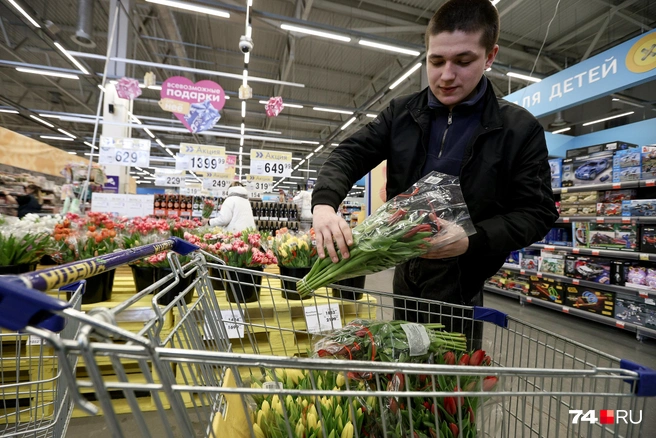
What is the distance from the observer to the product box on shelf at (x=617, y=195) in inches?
163

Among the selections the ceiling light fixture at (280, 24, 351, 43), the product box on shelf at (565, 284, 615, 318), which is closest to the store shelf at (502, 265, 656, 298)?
the product box on shelf at (565, 284, 615, 318)

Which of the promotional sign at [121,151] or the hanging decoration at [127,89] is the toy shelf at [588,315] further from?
the hanging decoration at [127,89]

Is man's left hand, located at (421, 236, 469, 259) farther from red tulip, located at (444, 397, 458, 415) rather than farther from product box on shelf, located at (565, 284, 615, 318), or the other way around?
product box on shelf, located at (565, 284, 615, 318)

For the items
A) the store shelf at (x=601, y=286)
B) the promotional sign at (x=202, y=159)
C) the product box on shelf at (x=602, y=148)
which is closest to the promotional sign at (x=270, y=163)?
the promotional sign at (x=202, y=159)

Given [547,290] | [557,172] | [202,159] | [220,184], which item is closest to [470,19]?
[557,172]

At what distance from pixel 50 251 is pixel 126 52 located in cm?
627

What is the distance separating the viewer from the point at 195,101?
529cm

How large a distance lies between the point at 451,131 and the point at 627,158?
4.32 metres

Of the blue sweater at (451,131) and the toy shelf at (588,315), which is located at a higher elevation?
the blue sweater at (451,131)

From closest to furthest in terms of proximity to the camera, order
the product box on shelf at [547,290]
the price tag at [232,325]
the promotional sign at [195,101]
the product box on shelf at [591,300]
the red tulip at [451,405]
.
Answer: the red tulip at [451,405]
the price tag at [232,325]
the product box on shelf at [591,300]
the product box on shelf at [547,290]
the promotional sign at [195,101]

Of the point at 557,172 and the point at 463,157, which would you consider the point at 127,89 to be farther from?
the point at 557,172

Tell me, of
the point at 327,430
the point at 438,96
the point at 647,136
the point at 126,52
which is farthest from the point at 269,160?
the point at 647,136

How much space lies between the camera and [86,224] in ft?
7.70

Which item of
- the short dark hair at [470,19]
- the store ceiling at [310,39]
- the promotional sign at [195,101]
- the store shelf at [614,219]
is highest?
the store ceiling at [310,39]
